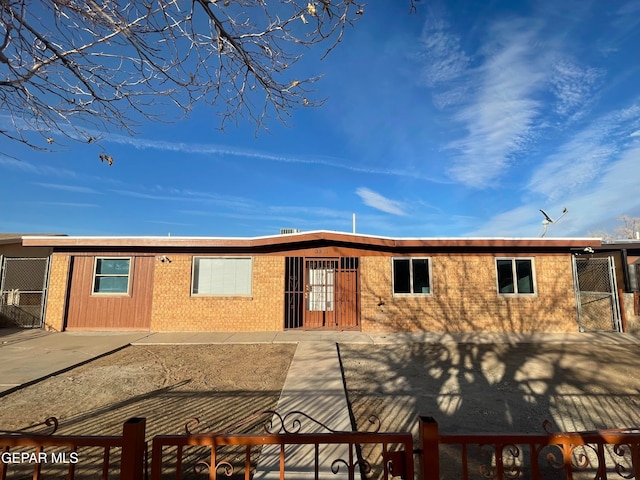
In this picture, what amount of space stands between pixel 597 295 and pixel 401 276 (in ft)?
21.7

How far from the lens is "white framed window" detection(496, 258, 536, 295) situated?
414 inches

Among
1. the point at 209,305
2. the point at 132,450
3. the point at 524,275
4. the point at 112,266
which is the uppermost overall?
the point at 112,266

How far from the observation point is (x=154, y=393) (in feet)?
16.5

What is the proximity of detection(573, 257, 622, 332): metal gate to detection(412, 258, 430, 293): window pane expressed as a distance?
4.67 metres

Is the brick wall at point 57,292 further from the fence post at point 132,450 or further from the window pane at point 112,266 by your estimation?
the fence post at point 132,450

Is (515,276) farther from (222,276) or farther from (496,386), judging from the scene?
(222,276)

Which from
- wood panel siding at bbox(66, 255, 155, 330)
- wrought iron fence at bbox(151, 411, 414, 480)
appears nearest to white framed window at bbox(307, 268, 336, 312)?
wood panel siding at bbox(66, 255, 155, 330)

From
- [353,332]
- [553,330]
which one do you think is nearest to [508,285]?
[553,330]

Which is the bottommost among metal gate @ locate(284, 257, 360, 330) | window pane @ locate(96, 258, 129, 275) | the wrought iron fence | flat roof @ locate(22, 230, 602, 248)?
the wrought iron fence

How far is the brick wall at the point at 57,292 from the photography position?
10.2 m

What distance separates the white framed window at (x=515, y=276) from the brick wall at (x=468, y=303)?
17 centimetres

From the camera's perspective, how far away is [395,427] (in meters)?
3.89

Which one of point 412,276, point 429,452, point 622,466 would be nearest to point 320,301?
point 412,276

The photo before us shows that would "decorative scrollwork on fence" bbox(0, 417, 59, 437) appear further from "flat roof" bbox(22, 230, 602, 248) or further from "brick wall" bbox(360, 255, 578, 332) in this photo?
"brick wall" bbox(360, 255, 578, 332)
